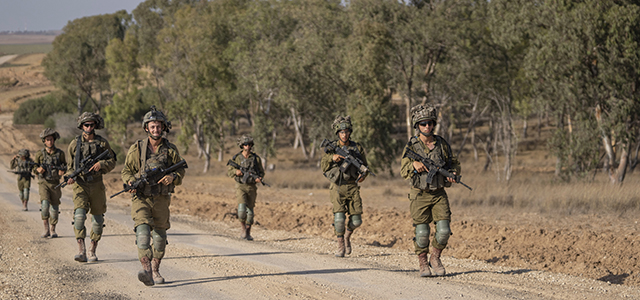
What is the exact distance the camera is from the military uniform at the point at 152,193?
734 cm

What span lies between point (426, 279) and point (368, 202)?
12911mm

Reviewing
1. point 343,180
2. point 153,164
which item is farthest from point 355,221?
point 153,164

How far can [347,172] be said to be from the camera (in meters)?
9.67

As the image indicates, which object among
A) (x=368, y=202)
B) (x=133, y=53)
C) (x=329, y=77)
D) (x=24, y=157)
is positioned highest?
(x=133, y=53)

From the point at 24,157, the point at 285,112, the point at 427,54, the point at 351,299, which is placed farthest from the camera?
the point at 285,112

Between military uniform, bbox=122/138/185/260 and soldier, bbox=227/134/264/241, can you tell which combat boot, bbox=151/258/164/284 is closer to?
military uniform, bbox=122/138/185/260

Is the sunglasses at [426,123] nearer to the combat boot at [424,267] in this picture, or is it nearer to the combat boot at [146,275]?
the combat boot at [424,267]

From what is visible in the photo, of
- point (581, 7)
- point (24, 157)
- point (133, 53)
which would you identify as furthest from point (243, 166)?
point (133, 53)

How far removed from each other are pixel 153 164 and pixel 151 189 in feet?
1.06

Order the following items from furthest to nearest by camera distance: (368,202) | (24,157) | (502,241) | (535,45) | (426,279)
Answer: (535,45), (368,202), (24,157), (502,241), (426,279)

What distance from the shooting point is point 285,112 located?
47.9 m

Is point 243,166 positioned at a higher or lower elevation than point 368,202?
higher

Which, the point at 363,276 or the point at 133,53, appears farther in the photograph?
the point at 133,53

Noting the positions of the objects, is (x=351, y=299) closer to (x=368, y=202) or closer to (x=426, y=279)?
(x=426, y=279)
